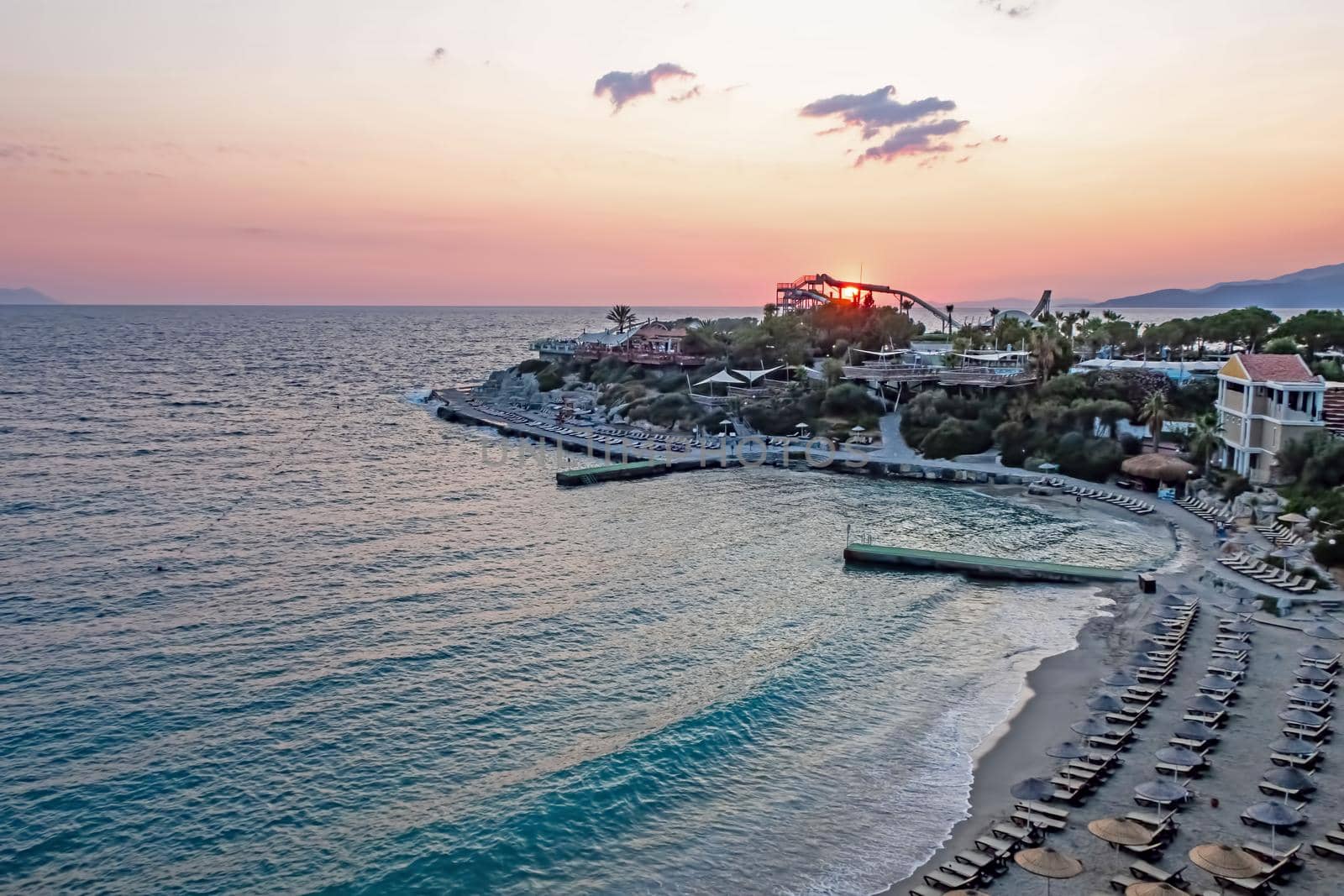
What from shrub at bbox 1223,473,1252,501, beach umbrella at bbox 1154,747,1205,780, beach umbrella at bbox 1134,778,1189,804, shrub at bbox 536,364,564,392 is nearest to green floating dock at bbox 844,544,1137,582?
shrub at bbox 1223,473,1252,501

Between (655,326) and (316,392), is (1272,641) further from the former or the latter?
(316,392)

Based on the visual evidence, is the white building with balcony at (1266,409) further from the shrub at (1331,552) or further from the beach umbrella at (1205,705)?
the beach umbrella at (1205,705)

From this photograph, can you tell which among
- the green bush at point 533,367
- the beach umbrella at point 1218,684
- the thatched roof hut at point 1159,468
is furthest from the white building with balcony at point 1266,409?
the green bush at point 533,367

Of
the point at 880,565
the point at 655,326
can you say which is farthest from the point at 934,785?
the point at 655,326

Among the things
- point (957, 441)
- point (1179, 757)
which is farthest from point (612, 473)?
point (1179, 757)

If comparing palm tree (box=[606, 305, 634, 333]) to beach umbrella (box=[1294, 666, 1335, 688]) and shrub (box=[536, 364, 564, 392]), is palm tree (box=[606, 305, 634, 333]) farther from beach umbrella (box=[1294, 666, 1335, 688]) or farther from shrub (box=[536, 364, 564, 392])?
beach umbrella (box=[1294, 666, 1335, 688])

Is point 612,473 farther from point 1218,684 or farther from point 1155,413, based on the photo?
point 1218,684

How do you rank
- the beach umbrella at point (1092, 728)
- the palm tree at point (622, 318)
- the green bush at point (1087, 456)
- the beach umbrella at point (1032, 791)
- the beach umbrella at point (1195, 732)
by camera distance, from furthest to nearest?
the palm tree at point (622, 318) < the green bush at point (1087, 456) < the beach umbrella at point (1092, 728) < the beach umbrella at point (1195, 732) < the beach umbrella at point (1032, 791)
